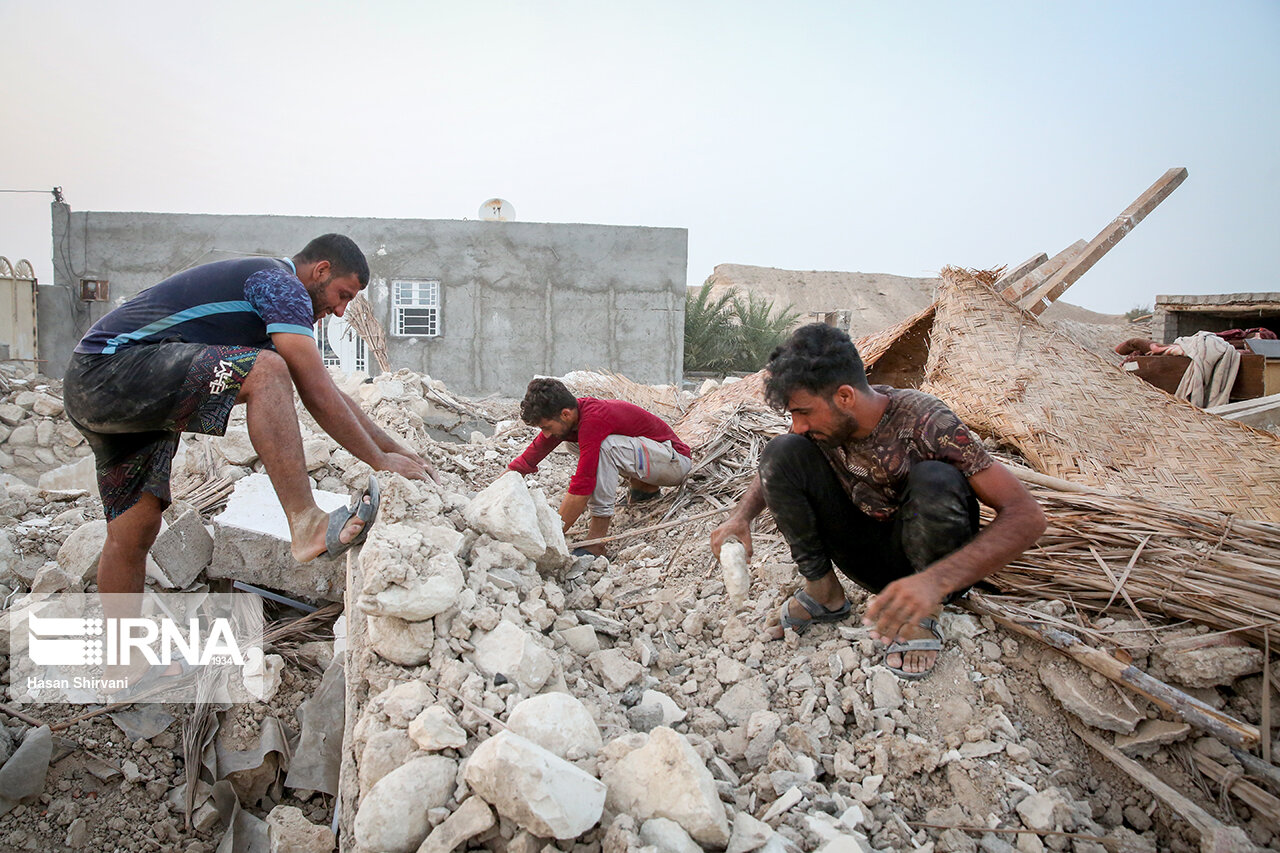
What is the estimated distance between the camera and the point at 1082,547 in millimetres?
2352

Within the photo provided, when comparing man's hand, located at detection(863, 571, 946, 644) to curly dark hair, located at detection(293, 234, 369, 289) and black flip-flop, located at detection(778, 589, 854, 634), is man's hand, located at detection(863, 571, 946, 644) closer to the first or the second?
black flip-flop, located at detection(778, 589, 854, 634)

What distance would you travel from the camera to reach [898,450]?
2.11m

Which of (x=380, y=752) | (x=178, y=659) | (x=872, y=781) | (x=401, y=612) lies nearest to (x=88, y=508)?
(x=178, y=659)

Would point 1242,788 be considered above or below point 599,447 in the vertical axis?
below

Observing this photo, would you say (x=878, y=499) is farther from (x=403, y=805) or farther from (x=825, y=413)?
(x=403, y=805)

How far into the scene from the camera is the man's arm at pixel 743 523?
2.41m

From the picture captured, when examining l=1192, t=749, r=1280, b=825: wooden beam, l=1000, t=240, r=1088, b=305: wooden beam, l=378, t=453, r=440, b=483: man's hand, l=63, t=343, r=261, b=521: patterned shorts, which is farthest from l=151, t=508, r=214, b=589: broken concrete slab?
l=1000, t=240, r=1088, b=305: wooden beam

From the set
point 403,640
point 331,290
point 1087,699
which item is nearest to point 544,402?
point 331,290

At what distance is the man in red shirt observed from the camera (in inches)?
149

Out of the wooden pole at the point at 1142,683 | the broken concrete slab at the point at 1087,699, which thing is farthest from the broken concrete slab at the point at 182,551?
the broken concrete slab at the point at 1087,699

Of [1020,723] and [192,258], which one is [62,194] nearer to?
[192,258]

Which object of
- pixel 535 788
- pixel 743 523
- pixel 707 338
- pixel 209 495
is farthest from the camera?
pixel 707 338

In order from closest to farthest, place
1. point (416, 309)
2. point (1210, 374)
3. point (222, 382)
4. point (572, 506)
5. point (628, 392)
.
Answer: point (222, 382) < point (572, 506) < point (1210, 374) < point (628, 392) < point (416, 309)

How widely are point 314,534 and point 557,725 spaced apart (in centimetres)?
102
